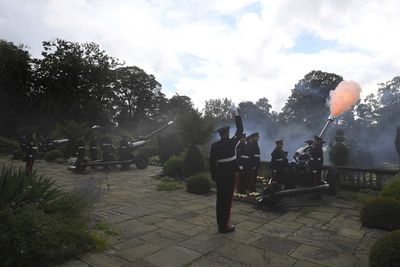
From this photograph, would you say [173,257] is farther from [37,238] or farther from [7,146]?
[7,146]

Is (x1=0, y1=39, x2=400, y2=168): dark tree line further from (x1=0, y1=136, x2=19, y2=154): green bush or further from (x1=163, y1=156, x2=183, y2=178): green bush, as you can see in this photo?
(x1=163, y1=156, x2=183, y2=178): green bush

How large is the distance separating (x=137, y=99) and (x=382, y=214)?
5542 cm

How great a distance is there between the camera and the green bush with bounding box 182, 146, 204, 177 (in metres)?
13.3

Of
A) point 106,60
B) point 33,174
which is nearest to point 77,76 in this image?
point 106,60

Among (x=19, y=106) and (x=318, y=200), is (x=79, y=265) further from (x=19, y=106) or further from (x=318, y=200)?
(x=19, y=106)

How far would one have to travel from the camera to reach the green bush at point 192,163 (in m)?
13.3

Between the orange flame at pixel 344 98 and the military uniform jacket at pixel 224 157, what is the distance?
664 centimetres

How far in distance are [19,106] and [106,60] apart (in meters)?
11.0

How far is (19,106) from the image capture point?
123 feet

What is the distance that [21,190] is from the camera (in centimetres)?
602

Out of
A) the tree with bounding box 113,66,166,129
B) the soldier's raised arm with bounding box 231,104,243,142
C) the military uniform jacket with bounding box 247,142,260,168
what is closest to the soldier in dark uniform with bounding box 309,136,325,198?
the military uniform jacket with bounding box 247,142,260,168

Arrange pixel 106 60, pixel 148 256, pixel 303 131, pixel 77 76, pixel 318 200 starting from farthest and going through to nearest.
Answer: pixel 106 60 → pixel 77 76 → pixel 303 131 → pixel 318 200 → pixel 148 256

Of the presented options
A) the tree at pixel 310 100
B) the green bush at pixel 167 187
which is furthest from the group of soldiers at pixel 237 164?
the tree at pixel 310 100

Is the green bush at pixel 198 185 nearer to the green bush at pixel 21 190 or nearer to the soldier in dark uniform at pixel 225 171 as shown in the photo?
the soldier in dark uniform at pixel 225 171
